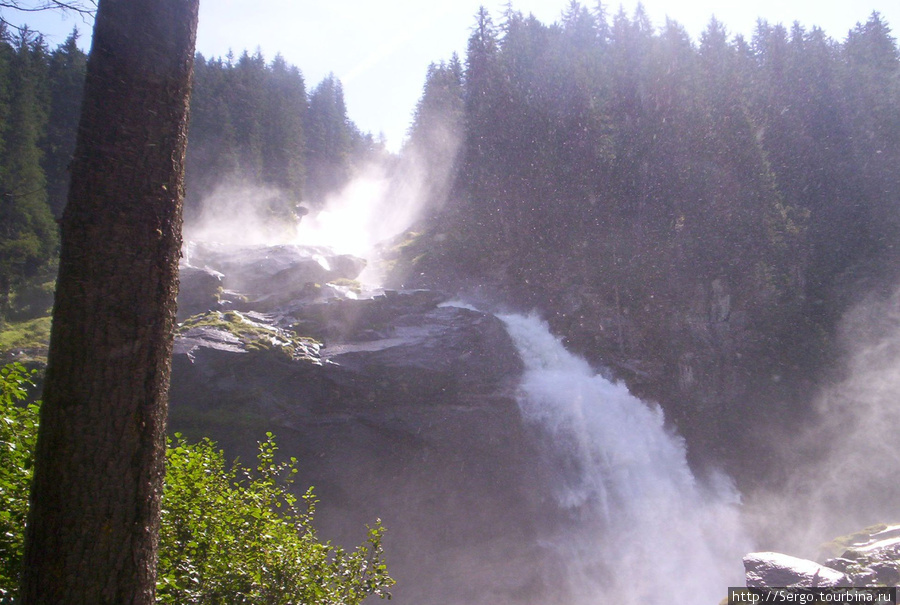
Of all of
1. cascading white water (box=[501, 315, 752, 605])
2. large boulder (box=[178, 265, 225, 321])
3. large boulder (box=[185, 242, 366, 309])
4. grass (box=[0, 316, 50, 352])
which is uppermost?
large boulder (box=[185, 242, 366, 309])

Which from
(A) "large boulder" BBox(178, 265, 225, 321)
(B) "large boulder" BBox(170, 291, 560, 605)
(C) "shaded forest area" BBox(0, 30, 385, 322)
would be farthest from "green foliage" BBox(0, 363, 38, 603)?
(A) "large boulder" BBox(178, 265, 225, 321)

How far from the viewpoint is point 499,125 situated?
34125mm

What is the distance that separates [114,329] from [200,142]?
40874 mm

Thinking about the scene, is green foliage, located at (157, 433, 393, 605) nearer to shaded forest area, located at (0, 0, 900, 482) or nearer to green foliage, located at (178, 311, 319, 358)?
green foliage, located at (178, 311, 319, 358)

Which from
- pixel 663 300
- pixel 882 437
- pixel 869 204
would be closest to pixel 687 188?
pixel 663 300

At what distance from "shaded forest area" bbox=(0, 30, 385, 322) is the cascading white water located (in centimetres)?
1556

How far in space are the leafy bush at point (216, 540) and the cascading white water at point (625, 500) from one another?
13.4 m

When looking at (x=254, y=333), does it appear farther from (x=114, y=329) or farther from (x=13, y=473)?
(x=114, y=329)

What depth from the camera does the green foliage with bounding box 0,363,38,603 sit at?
13.3 feet

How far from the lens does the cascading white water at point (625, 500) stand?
16.7 meters

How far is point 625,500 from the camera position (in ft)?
59.7

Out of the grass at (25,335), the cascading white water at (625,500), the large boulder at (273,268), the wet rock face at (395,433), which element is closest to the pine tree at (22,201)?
the grass at (25,335)

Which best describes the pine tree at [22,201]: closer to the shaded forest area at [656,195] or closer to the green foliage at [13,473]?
the shaded forest area at [656,195]

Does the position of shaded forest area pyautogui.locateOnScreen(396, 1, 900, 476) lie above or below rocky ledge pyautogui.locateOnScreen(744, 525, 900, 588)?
above
